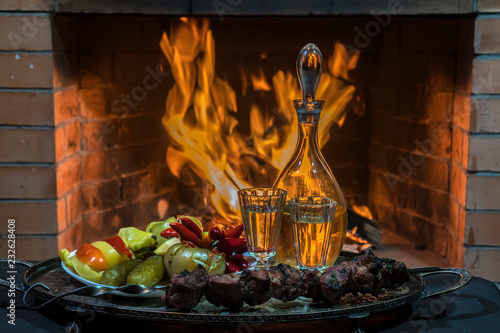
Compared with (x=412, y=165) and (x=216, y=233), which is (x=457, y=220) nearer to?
(x=412, y=165)

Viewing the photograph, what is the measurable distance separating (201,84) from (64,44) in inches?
20.3

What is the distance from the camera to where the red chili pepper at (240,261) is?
3.81 feet

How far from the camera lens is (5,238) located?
204cm

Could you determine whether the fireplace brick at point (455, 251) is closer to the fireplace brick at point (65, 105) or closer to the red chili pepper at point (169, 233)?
the red chili pepper at point (169, 233)

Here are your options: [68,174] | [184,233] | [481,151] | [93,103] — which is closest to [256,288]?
[184,233]

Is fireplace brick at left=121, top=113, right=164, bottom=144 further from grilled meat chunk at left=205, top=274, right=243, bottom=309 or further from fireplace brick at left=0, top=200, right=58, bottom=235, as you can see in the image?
grilled meat chunk at left=205, top=274, right=243, bottom=309

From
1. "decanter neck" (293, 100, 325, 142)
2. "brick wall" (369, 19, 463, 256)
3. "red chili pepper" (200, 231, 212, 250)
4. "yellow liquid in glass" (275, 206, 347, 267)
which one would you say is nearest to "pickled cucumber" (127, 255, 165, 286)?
"red chili pepper" (200, 231, 212, 250)

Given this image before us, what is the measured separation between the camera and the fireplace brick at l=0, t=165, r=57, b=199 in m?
1.98

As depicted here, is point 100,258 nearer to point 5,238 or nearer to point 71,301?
point 71,301

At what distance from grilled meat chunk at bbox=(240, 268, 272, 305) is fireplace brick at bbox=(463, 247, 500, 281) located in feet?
3.74

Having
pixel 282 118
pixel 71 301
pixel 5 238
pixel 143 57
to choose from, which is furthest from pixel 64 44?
pixel 71 301

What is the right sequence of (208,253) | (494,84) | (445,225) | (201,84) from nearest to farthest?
1. (208,253)
2. (494,84)
3. (445,225)
4. (201,84)

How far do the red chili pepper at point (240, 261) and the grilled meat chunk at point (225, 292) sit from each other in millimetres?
163

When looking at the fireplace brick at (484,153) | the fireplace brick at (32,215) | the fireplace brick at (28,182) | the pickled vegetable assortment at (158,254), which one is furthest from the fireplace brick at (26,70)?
the fireplace brick at (484,153)
